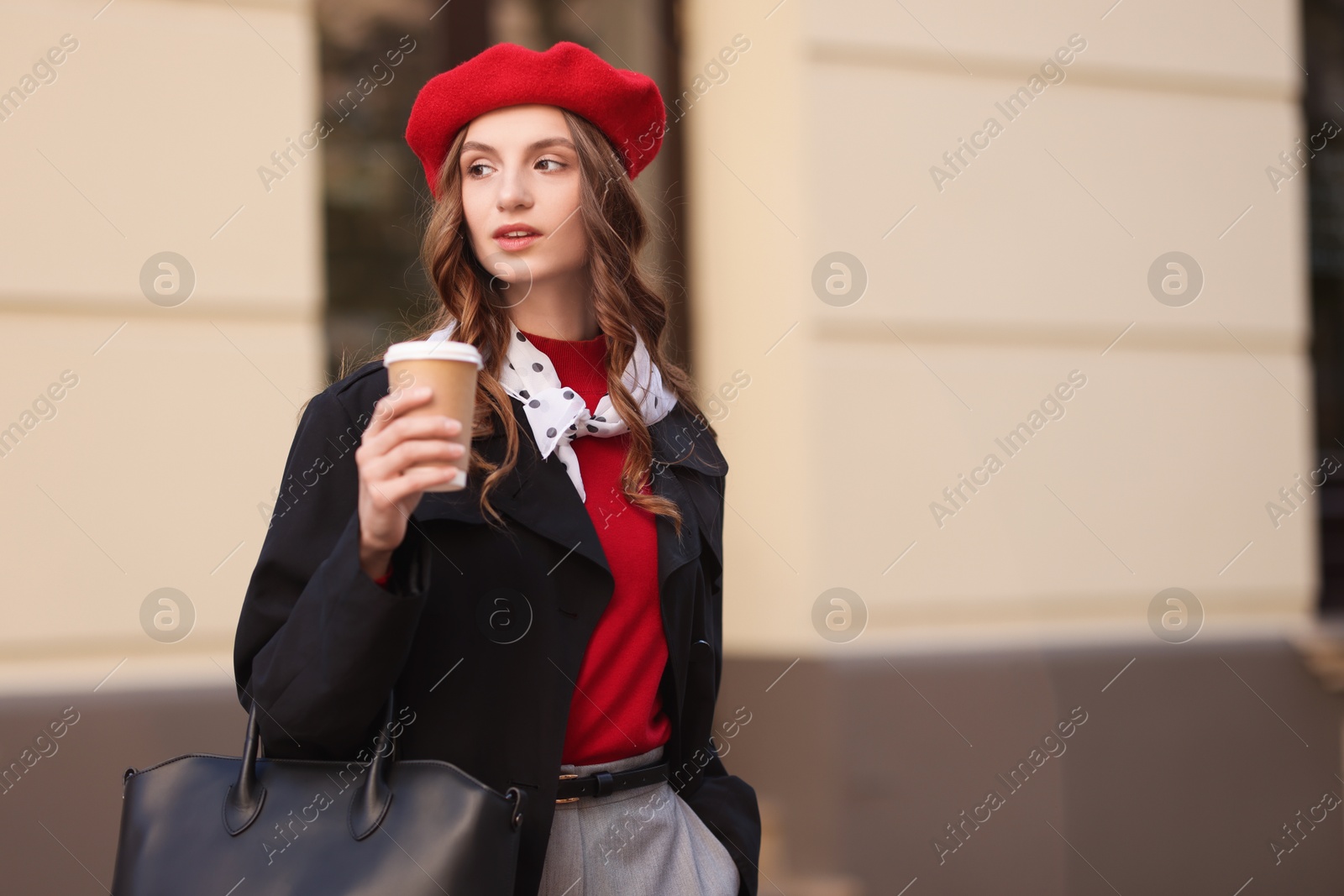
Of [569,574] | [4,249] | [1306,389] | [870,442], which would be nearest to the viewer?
[569,574]

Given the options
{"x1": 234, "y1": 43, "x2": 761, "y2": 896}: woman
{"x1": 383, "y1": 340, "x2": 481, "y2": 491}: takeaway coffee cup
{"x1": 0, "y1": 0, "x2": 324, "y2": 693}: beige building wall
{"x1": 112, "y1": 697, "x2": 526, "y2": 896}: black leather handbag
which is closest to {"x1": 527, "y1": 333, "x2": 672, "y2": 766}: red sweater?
{"x1": 234, "y1": 43, "x2": 761, "y2": 896}: woman

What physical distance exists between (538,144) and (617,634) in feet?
2.60

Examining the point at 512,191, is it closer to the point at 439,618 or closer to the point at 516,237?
the point at 516,237

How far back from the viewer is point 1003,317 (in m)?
4.01

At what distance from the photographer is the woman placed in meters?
1.37

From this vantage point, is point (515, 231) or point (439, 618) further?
point (515, 231)

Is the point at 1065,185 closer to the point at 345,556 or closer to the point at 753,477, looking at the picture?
the point at 753,477

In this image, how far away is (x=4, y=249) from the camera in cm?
300

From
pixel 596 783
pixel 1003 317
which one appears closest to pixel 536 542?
pixel 596 783

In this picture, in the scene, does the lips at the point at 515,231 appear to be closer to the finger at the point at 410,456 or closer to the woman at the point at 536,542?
the woman at the point at 536,542

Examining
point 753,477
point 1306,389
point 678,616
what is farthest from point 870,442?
point 678,616

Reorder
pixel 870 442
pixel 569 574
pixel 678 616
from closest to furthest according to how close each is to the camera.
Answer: pixel 569 574 → pixel 678 616 → pixel 870 442

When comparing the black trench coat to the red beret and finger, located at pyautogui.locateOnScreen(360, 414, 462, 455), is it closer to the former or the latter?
finger, located at pyautogui.locateOnScreen(360, 414, 462, 455)

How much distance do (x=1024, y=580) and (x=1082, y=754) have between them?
0.65 meters
